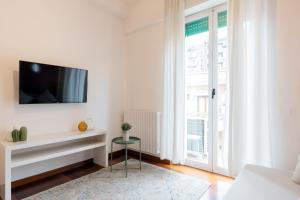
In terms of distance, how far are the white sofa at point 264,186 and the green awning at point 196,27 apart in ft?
7.11

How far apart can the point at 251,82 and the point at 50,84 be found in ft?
8.59

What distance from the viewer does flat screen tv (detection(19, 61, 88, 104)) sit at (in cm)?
220

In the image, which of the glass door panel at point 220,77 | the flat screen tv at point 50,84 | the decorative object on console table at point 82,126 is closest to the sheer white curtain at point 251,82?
the glass door panel at point 220,77

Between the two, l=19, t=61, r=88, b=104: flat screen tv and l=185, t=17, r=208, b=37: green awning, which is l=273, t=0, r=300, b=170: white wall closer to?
l=185, t=17, r=208, b=37: green awning

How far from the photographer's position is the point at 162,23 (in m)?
→ 3.12

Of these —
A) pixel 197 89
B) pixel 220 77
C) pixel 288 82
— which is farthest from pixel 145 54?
pixel 288 82

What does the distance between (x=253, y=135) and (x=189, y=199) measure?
1.04 metres

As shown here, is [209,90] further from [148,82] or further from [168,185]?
[168,185]

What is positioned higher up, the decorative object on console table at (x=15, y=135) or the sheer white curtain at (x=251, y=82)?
the sheer white curtain at (x=251, y=82)

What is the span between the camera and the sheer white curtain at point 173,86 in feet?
9.04

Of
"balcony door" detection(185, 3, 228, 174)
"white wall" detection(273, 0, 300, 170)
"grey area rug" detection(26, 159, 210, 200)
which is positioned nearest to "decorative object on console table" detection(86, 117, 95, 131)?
"grey area rug" detection(26, 159, 210, 200)

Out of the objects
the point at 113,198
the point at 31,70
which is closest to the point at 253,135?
the point at 113,198

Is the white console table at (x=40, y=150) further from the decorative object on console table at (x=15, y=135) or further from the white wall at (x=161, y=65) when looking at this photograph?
the white wall at (x=161, y=65)

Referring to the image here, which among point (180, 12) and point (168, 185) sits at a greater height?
point (180, 12)
